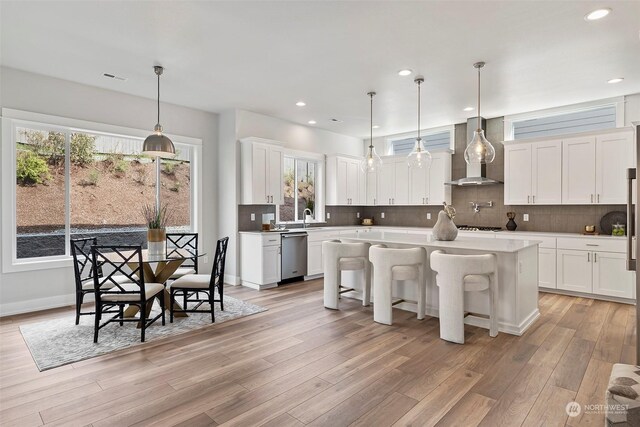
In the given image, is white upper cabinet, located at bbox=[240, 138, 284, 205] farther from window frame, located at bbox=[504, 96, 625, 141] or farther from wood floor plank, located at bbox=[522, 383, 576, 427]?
wood floor plank, located at bbox=[522, 383, 576, 427]

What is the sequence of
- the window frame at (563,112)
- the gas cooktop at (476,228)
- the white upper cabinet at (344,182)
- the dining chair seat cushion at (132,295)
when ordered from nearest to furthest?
the dining chair seat cushion at (132,295) < the window frame at (563,112) < the gas cooktop at (476,228) < the white upper cabinet at (344,182)

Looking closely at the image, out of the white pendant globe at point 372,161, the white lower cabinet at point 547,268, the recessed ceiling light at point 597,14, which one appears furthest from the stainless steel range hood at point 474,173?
the recessed ceiling light at point 597,14

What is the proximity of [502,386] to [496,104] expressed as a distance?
14.9 feet

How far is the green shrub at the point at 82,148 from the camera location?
4809 millimetres

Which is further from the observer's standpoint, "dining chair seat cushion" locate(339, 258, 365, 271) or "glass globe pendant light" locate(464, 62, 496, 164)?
"dining chair seat cushion" locate(339, 258, 365, 271)

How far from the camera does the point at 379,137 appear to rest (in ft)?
27.1

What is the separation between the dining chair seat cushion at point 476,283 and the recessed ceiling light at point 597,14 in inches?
96.9

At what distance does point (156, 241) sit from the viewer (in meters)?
3.97

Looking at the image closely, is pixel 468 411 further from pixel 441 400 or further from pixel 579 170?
pixel 579 170

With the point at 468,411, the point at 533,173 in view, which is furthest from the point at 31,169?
the point at 533,173

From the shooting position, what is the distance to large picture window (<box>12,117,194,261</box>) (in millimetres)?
4406

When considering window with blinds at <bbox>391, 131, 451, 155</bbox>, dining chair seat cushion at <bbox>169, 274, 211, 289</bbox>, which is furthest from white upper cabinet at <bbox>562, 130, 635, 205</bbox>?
dining chair seat cushion at <bbox>169, 274, 211, 289</bbox>

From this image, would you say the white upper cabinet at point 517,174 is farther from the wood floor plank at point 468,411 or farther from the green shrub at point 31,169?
the green shrub at point 31,169

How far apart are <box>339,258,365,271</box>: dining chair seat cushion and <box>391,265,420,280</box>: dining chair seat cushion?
73cm
